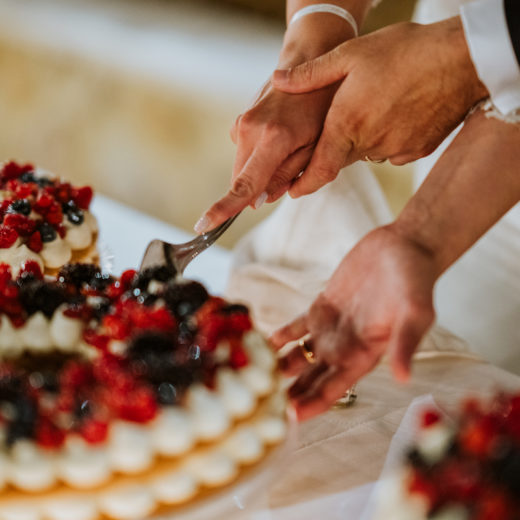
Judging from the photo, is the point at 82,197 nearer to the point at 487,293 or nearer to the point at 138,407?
the point at 138,407

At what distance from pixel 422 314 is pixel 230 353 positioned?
21cm

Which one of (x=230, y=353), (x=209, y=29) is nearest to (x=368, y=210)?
(x=230, y=353)

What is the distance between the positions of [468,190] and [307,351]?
31 cm

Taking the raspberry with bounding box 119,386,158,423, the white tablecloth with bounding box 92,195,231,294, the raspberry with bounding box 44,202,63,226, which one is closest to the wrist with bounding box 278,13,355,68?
the raspberry with bounding box 44,202,63,226

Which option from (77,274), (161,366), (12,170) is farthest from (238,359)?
(12,170)

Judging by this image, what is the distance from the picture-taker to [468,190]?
101 centimetres

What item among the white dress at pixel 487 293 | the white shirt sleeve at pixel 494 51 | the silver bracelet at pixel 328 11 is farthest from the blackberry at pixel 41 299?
the white dress at pixel 487 293

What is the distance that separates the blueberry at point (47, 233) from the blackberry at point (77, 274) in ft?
0.69

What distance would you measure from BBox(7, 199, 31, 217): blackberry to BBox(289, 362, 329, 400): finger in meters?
0.54

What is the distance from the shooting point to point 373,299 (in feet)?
2.88

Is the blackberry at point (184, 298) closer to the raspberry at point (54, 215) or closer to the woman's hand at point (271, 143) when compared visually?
the woman's hand at point (271, 143)

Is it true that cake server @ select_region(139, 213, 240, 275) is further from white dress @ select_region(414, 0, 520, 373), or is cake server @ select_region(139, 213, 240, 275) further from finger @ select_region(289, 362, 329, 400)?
white dress @ select_region(414, 0, 520, 373)

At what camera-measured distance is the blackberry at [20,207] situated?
116cm

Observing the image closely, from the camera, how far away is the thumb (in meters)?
1.19
